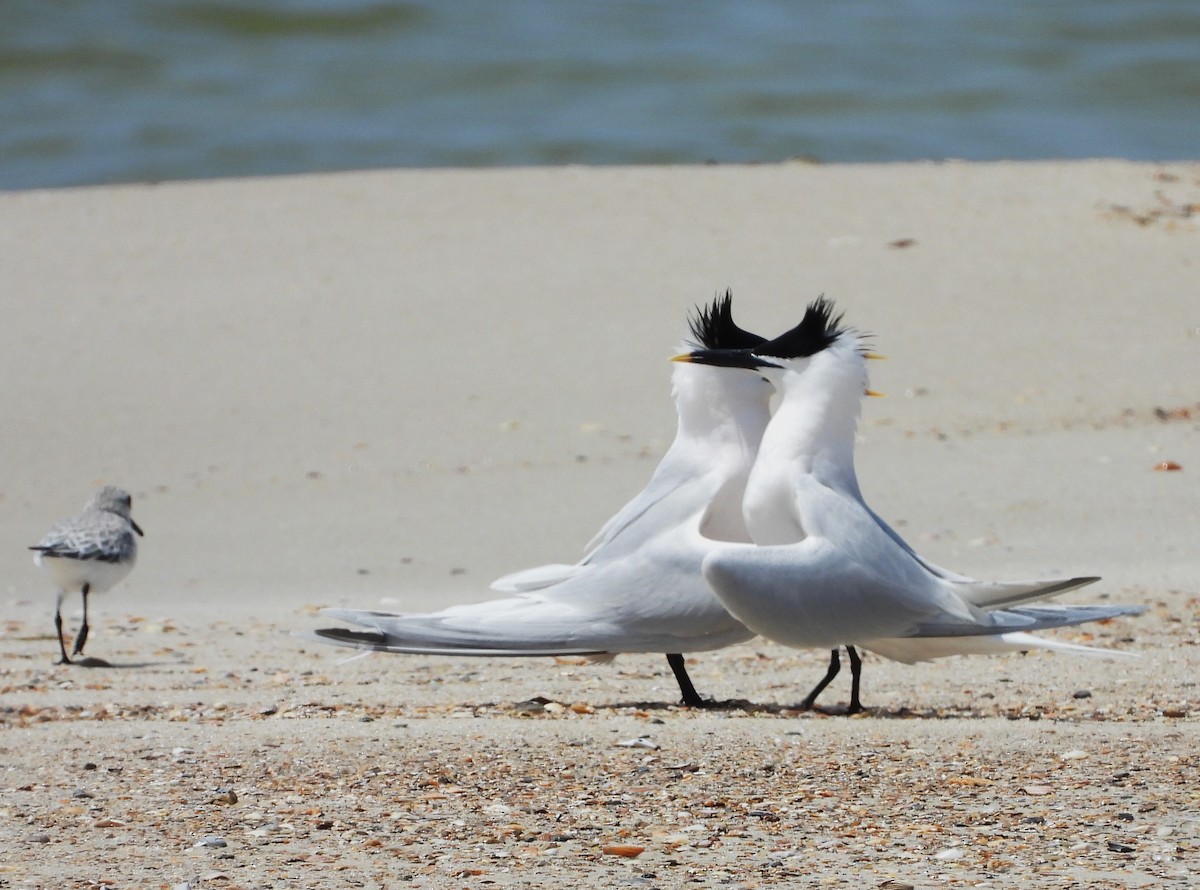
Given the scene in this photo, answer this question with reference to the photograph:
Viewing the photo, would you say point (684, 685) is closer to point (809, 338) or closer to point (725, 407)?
point (725, 407)

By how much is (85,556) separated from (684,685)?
74.6 inches

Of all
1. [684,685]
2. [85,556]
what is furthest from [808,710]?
[85,556]

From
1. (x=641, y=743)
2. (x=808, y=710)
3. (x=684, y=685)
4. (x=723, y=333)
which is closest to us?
(x=641, y=743)

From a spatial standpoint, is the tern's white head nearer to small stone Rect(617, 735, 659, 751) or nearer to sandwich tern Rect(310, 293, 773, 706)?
sandwich tern Rect(310, 293, 773, 706)

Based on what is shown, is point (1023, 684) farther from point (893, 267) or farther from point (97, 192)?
point (97, 192)

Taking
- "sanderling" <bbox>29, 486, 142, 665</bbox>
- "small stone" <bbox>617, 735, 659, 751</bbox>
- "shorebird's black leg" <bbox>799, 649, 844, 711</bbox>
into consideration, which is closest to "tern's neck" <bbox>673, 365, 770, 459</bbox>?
"shorebird's black leg" <bbox>799, 649, 844, 711</bbox>

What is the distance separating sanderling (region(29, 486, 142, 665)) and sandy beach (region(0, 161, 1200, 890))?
168 mm

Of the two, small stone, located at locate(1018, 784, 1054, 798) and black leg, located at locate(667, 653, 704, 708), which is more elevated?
black leg, located at locate(667, 653, 704, 708)

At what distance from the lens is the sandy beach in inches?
111

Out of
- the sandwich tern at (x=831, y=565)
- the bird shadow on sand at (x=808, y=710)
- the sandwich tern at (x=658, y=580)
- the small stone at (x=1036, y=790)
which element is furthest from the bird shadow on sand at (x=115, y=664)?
the small stone at (x=1036, y=790)

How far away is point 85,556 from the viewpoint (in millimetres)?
4855

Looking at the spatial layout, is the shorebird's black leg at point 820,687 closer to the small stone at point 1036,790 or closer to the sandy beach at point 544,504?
the sandy beach at point 544,504

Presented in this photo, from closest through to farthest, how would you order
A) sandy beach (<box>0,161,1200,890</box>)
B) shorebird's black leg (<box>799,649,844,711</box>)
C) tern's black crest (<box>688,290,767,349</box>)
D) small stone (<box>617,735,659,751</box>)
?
sandy beach (<box>0,161,1200,890</box>) < small stone (<box>617,735,659,751</box>) < shorebird's black leg (<box>799,649,844,711</box>) < tern's black crest (<box>688,290,767,349</box>)

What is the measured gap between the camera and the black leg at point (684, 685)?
3932 millimetres
